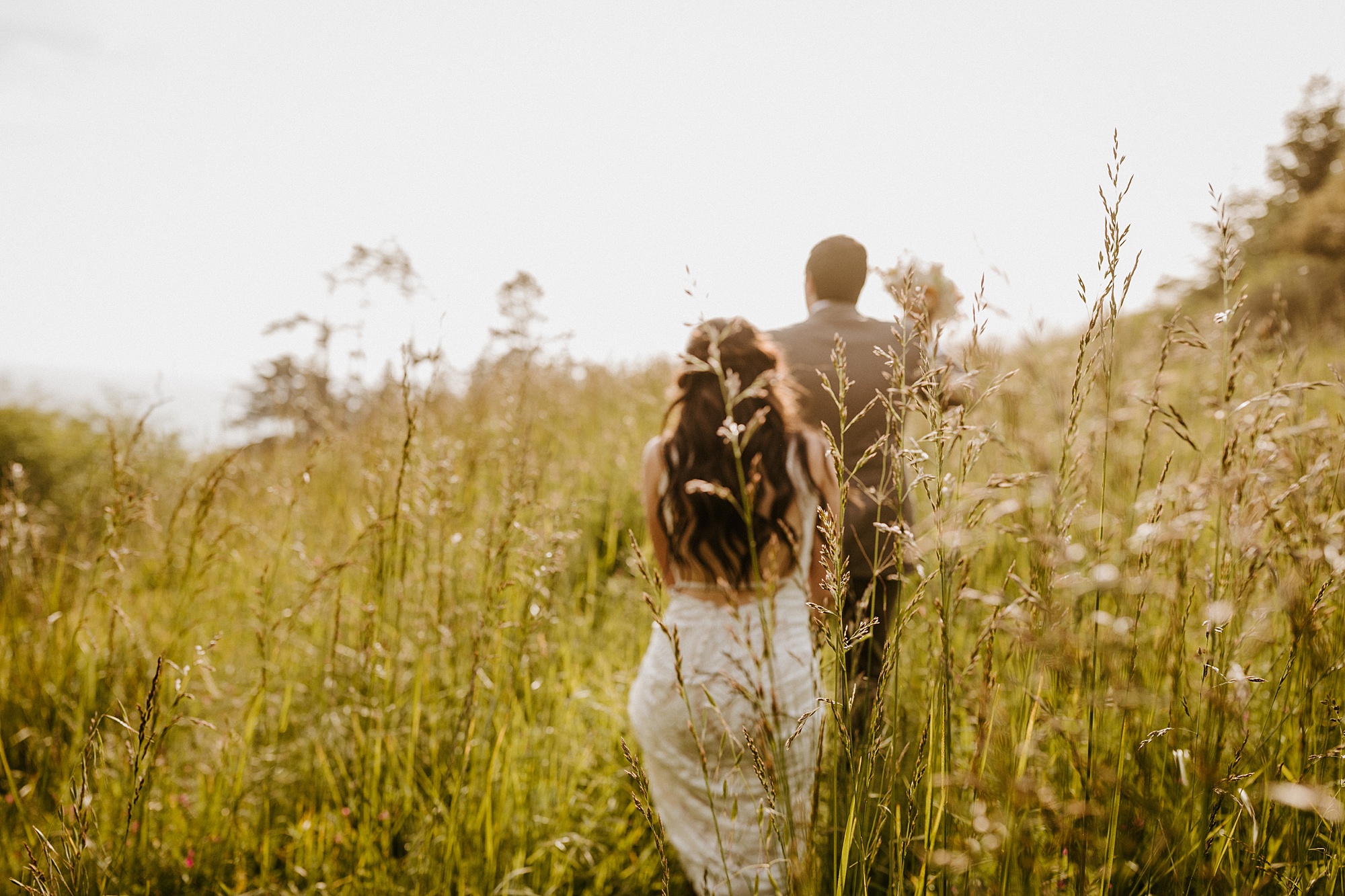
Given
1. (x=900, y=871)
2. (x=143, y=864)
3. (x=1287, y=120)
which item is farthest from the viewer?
(x=1287, y=120)

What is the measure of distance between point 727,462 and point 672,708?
87cm

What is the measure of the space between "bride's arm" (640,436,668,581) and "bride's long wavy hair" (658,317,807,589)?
107mm

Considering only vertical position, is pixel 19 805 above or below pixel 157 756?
above

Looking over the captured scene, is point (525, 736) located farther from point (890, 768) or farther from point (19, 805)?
point (890, 768)

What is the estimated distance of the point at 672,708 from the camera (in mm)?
2207

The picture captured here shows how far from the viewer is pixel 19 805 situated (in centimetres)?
148

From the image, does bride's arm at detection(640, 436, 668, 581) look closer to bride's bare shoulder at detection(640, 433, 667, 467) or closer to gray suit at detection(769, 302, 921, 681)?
bride's bare shoulder at detection(640, 433, 667, 467)

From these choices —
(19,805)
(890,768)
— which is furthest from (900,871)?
(19,805)

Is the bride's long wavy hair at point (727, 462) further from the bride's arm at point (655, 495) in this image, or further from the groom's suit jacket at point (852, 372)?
the groom's suit jacket at point (852, 372)

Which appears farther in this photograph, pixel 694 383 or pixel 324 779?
pixel 694 383

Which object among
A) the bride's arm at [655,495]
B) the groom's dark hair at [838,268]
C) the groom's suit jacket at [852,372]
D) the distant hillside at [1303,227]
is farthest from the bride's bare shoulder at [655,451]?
the distant hillside at [1303,227]

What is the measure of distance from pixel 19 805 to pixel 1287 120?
2652cm

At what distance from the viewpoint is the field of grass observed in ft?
3.02

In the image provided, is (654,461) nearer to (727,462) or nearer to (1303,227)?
(727,462)
